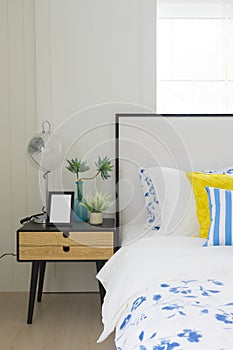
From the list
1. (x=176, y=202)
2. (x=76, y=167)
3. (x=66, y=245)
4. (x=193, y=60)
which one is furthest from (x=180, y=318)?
(x=193, y=60)

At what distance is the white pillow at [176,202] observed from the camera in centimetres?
318

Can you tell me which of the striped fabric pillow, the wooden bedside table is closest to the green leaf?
the wooden bedside table

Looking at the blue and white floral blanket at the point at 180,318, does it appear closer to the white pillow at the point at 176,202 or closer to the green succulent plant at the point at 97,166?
the white pillow at the point at 176,202

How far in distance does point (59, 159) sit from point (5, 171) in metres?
0.52

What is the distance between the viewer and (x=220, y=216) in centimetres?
283

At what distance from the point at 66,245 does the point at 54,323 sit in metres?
0.47

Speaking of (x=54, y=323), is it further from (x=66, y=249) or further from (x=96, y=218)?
(x=96, y=218)

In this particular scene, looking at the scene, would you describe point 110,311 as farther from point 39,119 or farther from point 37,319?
point 39,119

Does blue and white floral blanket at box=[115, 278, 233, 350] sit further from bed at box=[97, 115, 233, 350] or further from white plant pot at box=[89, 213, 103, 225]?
white plant pot at box=[89, 213, 103, 225]

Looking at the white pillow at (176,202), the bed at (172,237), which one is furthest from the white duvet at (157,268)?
the white pillow at (176,202)

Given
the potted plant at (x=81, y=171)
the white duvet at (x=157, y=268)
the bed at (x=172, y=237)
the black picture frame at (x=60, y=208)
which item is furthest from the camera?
the potted plant at (x=81, y=171)

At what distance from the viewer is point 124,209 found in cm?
368

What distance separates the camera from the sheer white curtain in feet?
13.1

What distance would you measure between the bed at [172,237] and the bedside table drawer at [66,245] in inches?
5.2
